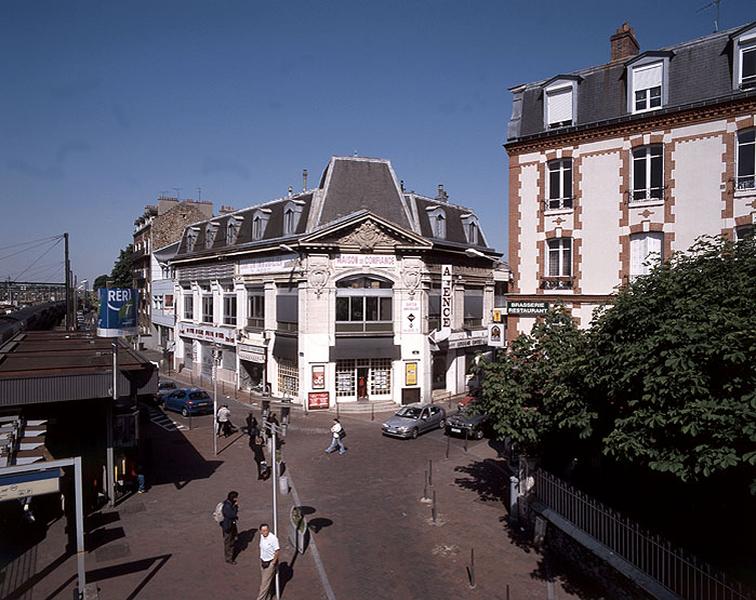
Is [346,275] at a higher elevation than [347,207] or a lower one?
lower

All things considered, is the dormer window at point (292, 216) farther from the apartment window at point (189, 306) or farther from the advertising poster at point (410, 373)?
the apartment window at point (189, 306)

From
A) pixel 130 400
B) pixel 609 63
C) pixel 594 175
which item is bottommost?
pixel 130 400

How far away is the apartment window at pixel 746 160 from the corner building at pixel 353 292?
18.6m

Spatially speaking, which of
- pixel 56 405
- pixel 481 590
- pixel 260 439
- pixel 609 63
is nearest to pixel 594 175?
pixel 609 63

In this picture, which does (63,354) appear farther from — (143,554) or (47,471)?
(47,471)

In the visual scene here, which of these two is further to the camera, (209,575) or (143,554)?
(143,554)

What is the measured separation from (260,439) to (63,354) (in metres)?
8.05

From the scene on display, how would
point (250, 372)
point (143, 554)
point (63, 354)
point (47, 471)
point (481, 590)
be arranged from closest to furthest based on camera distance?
point (47, 471)
point (481, 590)
point (143, 554)
point (63, 354)
point (250, 372)

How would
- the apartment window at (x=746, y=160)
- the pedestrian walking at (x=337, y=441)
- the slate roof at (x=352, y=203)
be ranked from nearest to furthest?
the apartment window at (x=746, y=160) → the pedestrian walking at (x=337, y=441) → the slate roof at (x=352, y=203)

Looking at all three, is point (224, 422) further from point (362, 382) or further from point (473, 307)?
point (473, 307)

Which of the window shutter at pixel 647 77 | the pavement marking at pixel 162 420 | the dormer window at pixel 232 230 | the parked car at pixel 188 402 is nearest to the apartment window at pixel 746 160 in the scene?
the window shutter at pixel 647 77

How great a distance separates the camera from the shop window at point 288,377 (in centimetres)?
3506

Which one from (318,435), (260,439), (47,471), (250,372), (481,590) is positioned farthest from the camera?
(250,372)

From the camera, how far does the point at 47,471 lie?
10.4 metres
